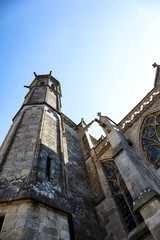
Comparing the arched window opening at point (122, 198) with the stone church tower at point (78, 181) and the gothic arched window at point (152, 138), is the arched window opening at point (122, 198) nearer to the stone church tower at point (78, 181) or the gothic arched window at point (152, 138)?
the stone church tower at point (78, 181)

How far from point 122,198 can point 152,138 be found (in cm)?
252

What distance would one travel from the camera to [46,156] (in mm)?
4953

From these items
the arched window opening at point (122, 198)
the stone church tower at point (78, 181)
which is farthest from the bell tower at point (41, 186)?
the arched window opening at point (122, 198)

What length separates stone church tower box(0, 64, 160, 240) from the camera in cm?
315

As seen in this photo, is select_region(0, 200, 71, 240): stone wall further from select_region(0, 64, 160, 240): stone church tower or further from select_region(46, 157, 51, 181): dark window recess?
select_region(46, 157, 51, 181): dark window recess

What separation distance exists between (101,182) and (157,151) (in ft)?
7.89

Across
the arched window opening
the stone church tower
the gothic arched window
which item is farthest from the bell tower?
the gothic arched window

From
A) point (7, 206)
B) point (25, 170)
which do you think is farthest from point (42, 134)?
point (7, 206)

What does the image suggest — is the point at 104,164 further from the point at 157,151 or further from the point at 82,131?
the point at 82,131

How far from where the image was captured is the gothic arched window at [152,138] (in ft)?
20.6

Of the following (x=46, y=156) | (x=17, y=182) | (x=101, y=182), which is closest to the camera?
(x=17, y=182)

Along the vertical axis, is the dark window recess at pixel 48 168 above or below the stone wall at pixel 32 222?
above

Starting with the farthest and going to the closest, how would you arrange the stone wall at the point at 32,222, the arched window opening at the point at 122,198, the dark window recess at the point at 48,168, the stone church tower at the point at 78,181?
the arched window opening at the point at 122,198 < the dark window recess at the point at 48,168 < the stone church tower at the point at 78,181 < the stone wall at the point at 32,222

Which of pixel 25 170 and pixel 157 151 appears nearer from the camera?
pixel 25 170
